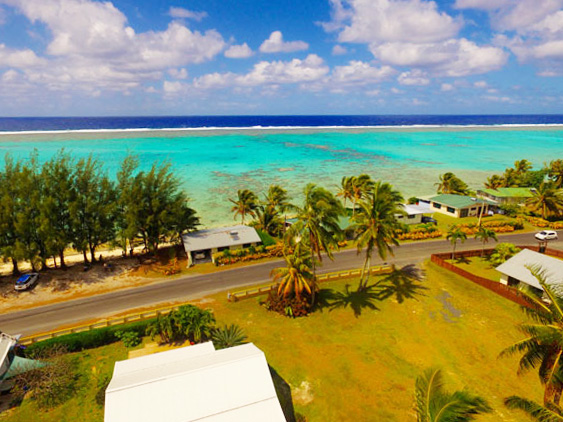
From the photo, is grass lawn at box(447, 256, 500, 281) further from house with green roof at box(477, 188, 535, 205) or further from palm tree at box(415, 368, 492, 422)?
house with green roof at box(477, 188, 535, 205)

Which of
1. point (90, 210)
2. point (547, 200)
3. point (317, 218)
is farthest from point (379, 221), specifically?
point (547, 200)

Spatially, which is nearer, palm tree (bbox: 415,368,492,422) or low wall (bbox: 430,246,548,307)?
palm tree (bbox: 415,368,492,422)

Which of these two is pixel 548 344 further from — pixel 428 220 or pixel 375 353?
pixel 428 220

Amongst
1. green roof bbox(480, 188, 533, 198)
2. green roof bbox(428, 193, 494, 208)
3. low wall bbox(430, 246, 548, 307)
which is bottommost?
low wall bbox(430, 246, 548, 307)

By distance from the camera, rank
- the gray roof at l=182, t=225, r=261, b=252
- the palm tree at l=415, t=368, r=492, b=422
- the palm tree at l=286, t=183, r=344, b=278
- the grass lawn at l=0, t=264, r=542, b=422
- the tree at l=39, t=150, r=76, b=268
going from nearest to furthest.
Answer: the palm tree at l=415, t=368, r=492, b=422, the grass lawn at l=0, t=264, r=542, b=422, the palm tree at l=286, t=183, r=344, b=278, the tree at l=39, t=150, r=76, b=268, the gray roof at l=182, t=225, r=261, b=252

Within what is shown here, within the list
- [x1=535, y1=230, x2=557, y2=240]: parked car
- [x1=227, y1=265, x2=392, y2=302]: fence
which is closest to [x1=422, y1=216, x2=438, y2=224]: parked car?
[x1=535, y1=230, x2=557, y2=240]: parked car

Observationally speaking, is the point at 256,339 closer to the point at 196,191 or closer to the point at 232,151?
the point at 196,191

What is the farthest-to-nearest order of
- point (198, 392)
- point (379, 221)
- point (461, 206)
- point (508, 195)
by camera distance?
point (508, 195) < point (461, 206) < point (379, 221) < point (198, 392)

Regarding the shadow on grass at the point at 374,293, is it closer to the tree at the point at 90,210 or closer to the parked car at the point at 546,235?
the parked car at the point at 546,235
